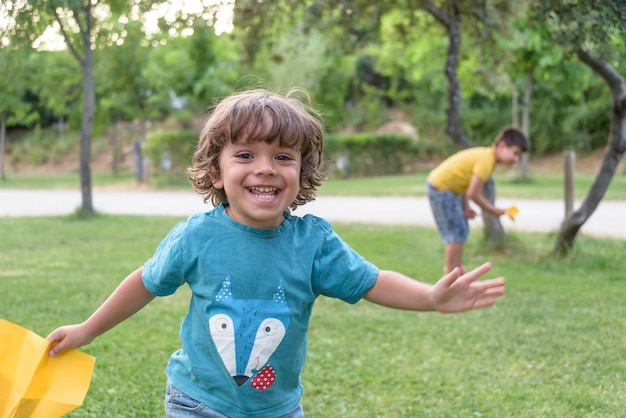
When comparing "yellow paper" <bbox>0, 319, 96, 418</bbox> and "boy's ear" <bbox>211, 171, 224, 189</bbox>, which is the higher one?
"boy's ear" <bbox>211, 171, 224, 189</bbox>

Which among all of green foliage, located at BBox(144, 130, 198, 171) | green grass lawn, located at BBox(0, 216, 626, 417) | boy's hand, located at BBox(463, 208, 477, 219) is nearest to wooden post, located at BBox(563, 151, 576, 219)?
green grass lawn, located at BBox(0, 216, 626, 417)

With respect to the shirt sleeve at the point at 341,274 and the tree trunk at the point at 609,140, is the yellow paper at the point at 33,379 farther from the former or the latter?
the tree trunk at the point at 609,140

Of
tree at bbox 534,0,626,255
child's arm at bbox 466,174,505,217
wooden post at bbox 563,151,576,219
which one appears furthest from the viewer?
wooden post at bbox 563,151,576,219

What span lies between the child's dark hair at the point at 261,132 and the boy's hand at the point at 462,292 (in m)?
0.54

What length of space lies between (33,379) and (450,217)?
524cm

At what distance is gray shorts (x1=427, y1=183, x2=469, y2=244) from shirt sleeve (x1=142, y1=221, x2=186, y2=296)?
501 centimetres

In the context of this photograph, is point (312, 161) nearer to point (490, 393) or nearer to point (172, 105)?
point (490, 393)

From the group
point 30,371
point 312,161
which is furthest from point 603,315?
point 30,371

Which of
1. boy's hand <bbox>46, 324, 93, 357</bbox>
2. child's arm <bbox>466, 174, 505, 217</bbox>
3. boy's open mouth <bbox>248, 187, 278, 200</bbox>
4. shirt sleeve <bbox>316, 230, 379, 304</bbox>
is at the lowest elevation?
child's arm <bbox>466, 174, 505, 217</bbox>

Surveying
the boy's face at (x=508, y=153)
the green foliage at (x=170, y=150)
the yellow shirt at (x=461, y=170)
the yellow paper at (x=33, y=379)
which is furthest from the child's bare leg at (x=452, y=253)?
the green foliage at (x=170, y=150)

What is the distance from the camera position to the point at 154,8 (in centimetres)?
738

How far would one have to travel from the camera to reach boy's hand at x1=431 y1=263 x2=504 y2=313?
2.06 m

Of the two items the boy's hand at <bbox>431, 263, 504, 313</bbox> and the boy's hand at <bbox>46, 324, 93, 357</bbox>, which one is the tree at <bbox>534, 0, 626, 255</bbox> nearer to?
the boy's hand at <bbox>431, 263, 504, 313</bbox>

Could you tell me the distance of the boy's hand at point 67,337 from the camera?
224 centimetres
